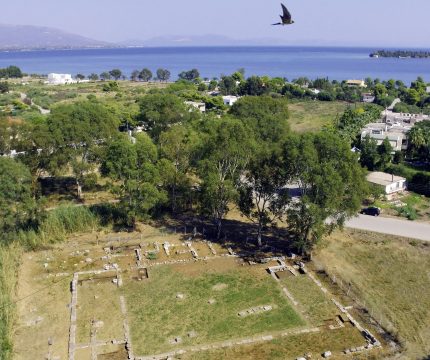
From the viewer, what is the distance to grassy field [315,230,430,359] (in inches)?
869

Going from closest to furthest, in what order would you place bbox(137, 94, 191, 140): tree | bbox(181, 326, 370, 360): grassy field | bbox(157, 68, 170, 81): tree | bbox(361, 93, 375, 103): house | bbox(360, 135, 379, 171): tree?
bbox(181, 326, 370, 360): grassy field → bbox(360, 135, 379, 171): tree → bbox(137, 94, 191, 140): tree → bbox(361, 93, 375, 103): house → bbox(157, 68, 170, 81): tree

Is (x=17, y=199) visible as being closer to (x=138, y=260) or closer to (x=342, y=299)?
(x=138, y=260)

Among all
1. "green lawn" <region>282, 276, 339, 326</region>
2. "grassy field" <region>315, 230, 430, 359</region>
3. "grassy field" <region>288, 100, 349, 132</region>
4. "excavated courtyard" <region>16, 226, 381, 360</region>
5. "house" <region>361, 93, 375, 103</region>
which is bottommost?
"excavated courtyard" <region>16, 226, 381, 360</region>

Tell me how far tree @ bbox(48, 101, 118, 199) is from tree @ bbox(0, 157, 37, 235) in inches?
260

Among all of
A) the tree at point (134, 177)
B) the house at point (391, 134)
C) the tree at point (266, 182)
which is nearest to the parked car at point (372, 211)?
the tree at point (266, 182)

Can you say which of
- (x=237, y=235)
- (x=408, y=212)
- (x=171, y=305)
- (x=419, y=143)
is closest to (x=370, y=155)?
(x=419, y=143)

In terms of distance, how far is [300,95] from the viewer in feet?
339

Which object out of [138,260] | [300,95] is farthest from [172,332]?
[300,95]

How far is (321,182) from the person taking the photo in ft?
87.0

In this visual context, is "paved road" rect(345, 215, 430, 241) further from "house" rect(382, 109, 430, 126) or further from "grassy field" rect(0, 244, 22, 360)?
"house" rect(382, 109, 430, 126)

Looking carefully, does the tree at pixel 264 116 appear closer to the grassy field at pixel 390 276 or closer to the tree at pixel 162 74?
the grassy field at pixel 390 276

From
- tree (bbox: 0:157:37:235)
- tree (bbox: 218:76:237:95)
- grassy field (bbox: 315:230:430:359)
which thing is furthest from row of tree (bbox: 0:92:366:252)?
tree (bbox: 218:76:237:95)

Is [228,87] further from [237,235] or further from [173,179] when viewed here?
[237,235]

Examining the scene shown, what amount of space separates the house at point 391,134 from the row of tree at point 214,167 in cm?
1613
